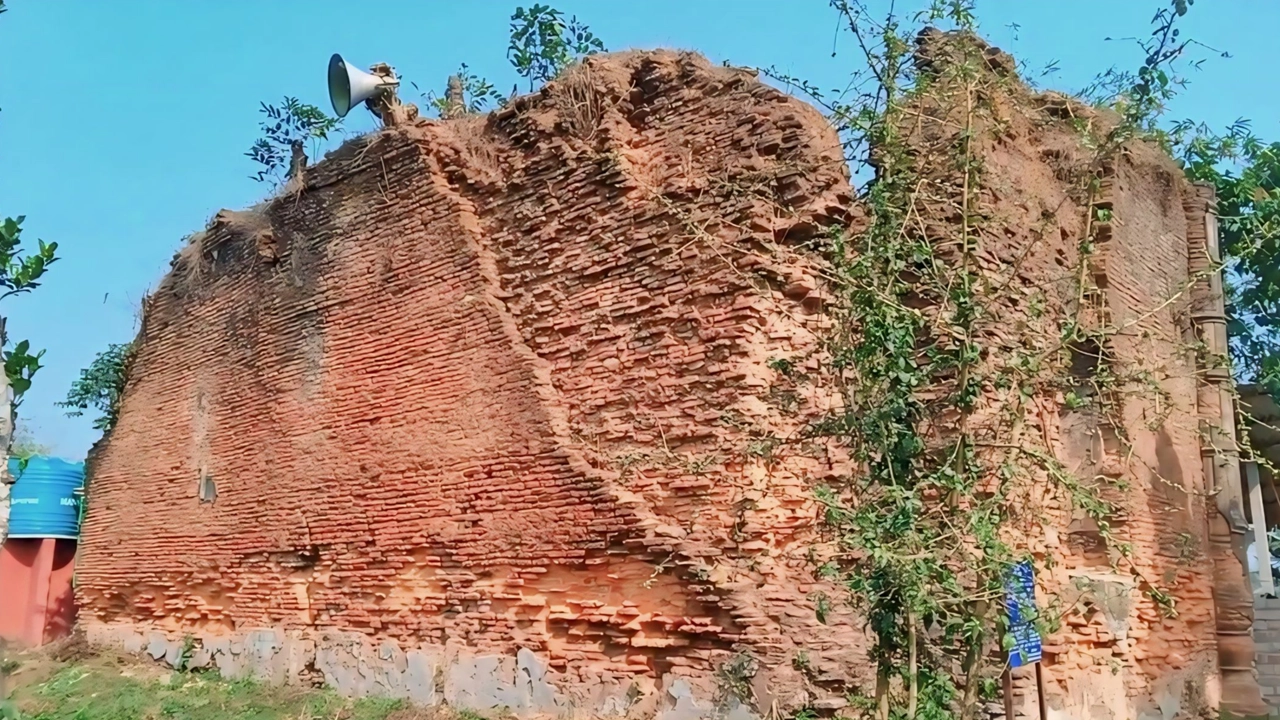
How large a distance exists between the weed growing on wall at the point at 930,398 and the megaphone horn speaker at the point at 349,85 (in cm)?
582

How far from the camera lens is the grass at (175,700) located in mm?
7426

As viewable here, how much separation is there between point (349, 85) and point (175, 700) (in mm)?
5585

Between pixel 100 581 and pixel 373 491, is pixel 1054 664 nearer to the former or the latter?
pixel 373 491

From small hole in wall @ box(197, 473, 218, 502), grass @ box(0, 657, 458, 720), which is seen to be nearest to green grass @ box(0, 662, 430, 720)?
grass @ box(0, 657, 458, 720)

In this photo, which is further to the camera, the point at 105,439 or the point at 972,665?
the point at 105,439

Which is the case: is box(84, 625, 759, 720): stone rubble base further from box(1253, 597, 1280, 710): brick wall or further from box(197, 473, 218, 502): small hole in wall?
box(1253, 597, 1280, 710): brick wall

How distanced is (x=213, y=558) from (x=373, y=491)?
264 centimetres

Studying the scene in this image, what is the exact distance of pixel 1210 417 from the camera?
917cm

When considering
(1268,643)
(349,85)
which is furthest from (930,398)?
(1268,643)

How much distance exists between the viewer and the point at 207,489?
33.3 ft

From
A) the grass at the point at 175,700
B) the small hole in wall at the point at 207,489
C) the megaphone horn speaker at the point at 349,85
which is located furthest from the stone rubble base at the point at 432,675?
the megaphone horn speaker at the point at 349,85

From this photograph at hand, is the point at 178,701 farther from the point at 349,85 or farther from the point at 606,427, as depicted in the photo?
the point at 349,85

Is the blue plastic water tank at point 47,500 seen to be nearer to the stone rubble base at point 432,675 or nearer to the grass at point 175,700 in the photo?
the grass at point 175,700

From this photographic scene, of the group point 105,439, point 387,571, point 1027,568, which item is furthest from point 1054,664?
point 105,439
